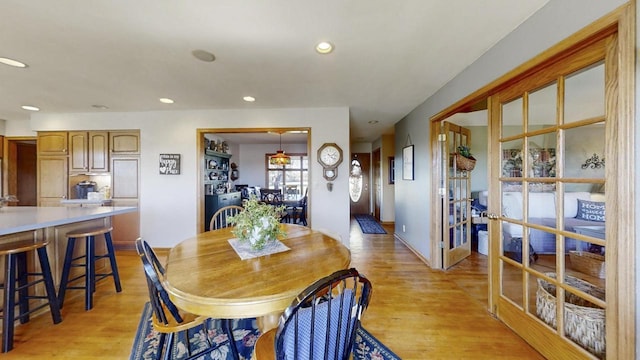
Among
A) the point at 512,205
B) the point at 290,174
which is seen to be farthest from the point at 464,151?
the point at 290,174

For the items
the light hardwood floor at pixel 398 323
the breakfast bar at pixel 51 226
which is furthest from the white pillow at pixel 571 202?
the breakfast bar at pixel 51 226

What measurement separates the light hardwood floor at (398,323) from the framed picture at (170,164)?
1535 mm

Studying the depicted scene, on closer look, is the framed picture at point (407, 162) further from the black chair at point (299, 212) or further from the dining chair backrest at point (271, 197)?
the dining chair backrest at point (271, 197)

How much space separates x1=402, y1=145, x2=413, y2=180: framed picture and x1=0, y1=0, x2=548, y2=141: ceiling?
97cm

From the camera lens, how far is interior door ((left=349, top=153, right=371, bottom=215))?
297 inches

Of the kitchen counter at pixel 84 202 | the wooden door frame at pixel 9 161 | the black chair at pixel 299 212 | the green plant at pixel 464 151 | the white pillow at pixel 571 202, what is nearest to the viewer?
the white pillow at pixel 571 202

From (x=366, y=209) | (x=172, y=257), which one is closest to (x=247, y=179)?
(x=366, y=209)

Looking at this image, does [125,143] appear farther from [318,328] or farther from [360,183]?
[360,183]

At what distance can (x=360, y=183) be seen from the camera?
7578 millimetres

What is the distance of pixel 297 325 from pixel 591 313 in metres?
1.72

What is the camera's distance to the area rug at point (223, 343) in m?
1.64

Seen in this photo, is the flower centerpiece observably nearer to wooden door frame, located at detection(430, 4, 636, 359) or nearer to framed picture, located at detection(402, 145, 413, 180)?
wooden door frame, located at detection(430, 4, 636, 359)

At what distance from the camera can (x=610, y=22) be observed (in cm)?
113

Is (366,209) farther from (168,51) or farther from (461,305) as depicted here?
(168,51)
